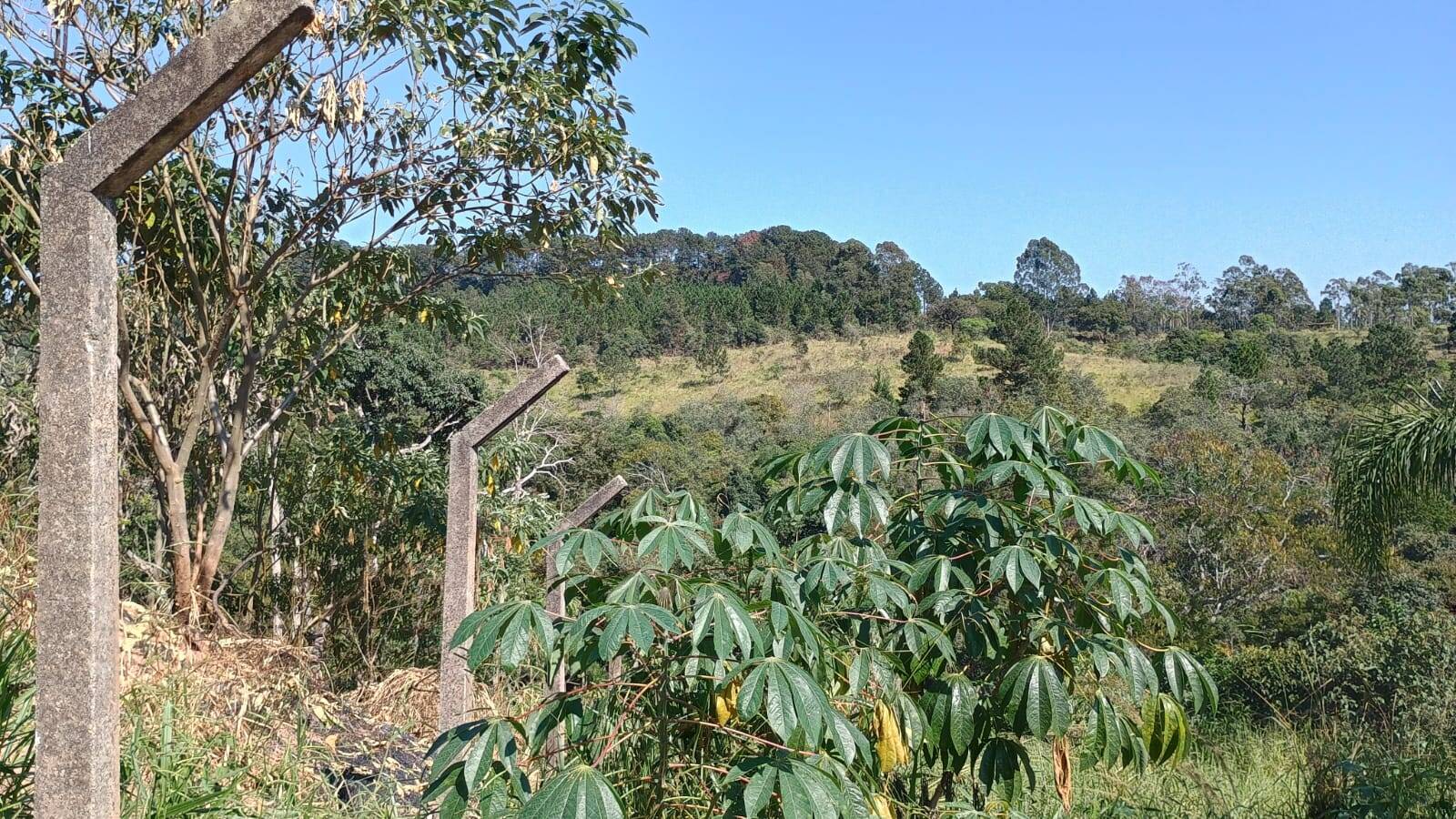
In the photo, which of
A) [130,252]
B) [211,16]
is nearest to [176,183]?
[130,252]

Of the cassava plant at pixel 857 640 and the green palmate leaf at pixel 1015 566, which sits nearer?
the cassava plant at pixel 857 640

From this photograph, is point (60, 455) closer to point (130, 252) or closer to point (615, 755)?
point (615, 755)

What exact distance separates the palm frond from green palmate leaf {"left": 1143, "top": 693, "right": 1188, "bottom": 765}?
20.3 feet

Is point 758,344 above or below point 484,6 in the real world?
above

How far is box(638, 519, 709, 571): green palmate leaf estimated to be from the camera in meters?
1.79

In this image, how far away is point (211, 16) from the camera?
4266mm

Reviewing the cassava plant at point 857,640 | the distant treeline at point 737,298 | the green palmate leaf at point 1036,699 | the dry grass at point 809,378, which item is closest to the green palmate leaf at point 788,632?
the cassava plant at point 857,640

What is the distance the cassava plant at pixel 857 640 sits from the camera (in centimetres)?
172

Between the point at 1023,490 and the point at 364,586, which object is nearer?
the point at 1023,490

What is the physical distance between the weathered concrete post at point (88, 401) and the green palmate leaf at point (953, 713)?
140 cm

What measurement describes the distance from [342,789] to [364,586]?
2.14 meters

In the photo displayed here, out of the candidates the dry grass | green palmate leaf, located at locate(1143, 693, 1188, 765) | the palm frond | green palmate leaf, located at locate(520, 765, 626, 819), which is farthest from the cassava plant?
the dry grass

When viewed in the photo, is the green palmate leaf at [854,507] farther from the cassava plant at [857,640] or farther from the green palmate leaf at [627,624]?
the green palmate leaf at [627,624]

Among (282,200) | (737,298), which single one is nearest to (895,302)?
(737,298)
